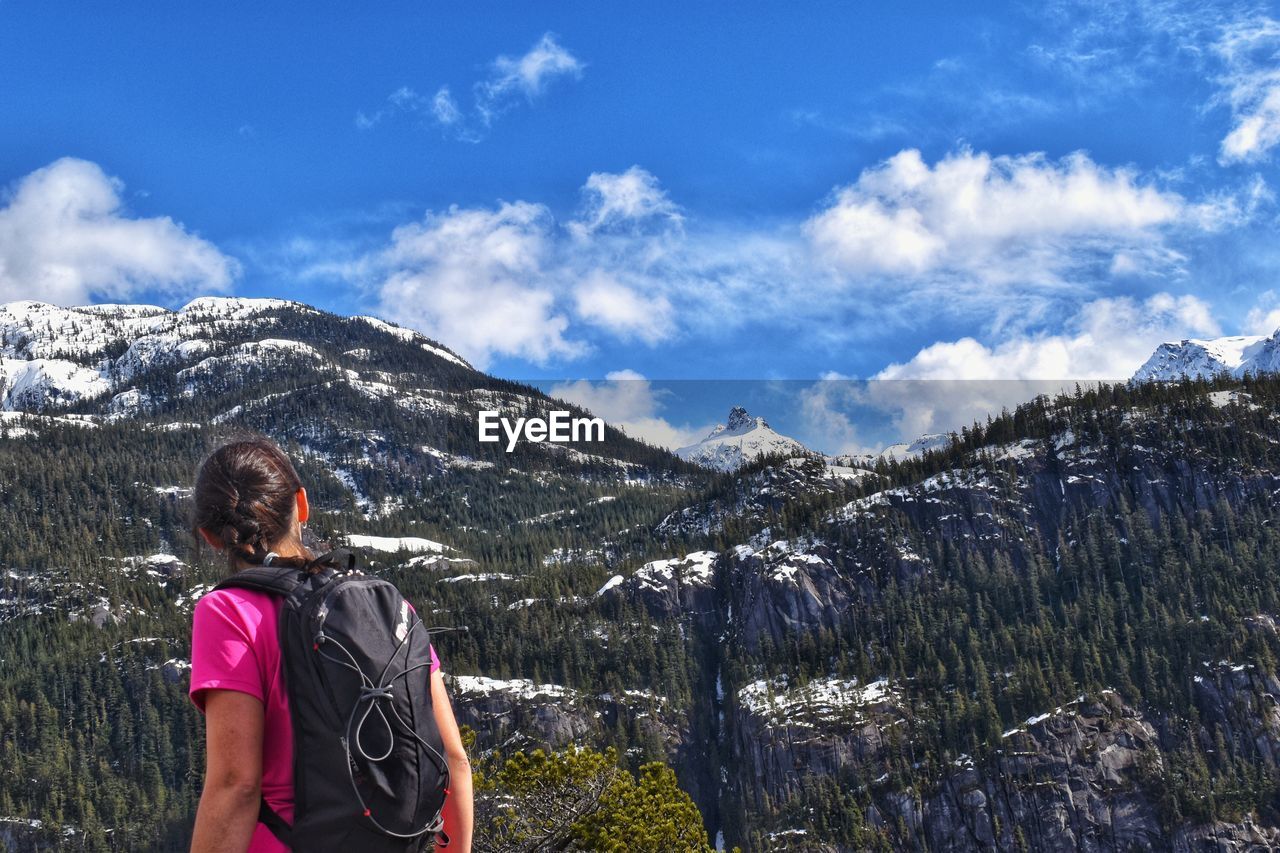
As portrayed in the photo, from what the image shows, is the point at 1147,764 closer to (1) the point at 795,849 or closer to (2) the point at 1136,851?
(2) the point at 1136,851

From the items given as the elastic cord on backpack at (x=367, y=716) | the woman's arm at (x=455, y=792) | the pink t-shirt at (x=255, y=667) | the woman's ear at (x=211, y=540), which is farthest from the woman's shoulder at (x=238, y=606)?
the woman's arm at (x=455, y=792)

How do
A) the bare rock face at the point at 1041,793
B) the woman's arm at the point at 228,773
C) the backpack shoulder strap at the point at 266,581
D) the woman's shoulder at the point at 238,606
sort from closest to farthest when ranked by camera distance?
the woman's arm at the point at 228,773 → the woman's shoulder at the point at 238,606 → the backpack shoulder strap at the point at 266,581 → the bare rock face at the point at 1041,793

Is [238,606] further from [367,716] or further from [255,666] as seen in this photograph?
[367,716]

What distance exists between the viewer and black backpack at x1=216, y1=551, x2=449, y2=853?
5410 millimetres

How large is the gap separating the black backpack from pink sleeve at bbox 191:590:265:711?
5.6 inches

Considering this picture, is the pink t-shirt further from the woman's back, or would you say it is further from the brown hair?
the brown hair

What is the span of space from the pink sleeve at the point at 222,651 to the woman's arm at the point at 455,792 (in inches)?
43.5

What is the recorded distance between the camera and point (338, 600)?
18.2 feet

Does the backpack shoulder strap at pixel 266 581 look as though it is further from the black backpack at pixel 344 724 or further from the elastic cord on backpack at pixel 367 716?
the elastic cord on backpack at pixel 367 716

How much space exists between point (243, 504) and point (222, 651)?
38.8 inches

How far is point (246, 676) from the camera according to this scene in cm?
531

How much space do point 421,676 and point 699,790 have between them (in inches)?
8026

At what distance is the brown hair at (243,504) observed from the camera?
595 cm

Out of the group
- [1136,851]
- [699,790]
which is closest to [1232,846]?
[1136,851]
